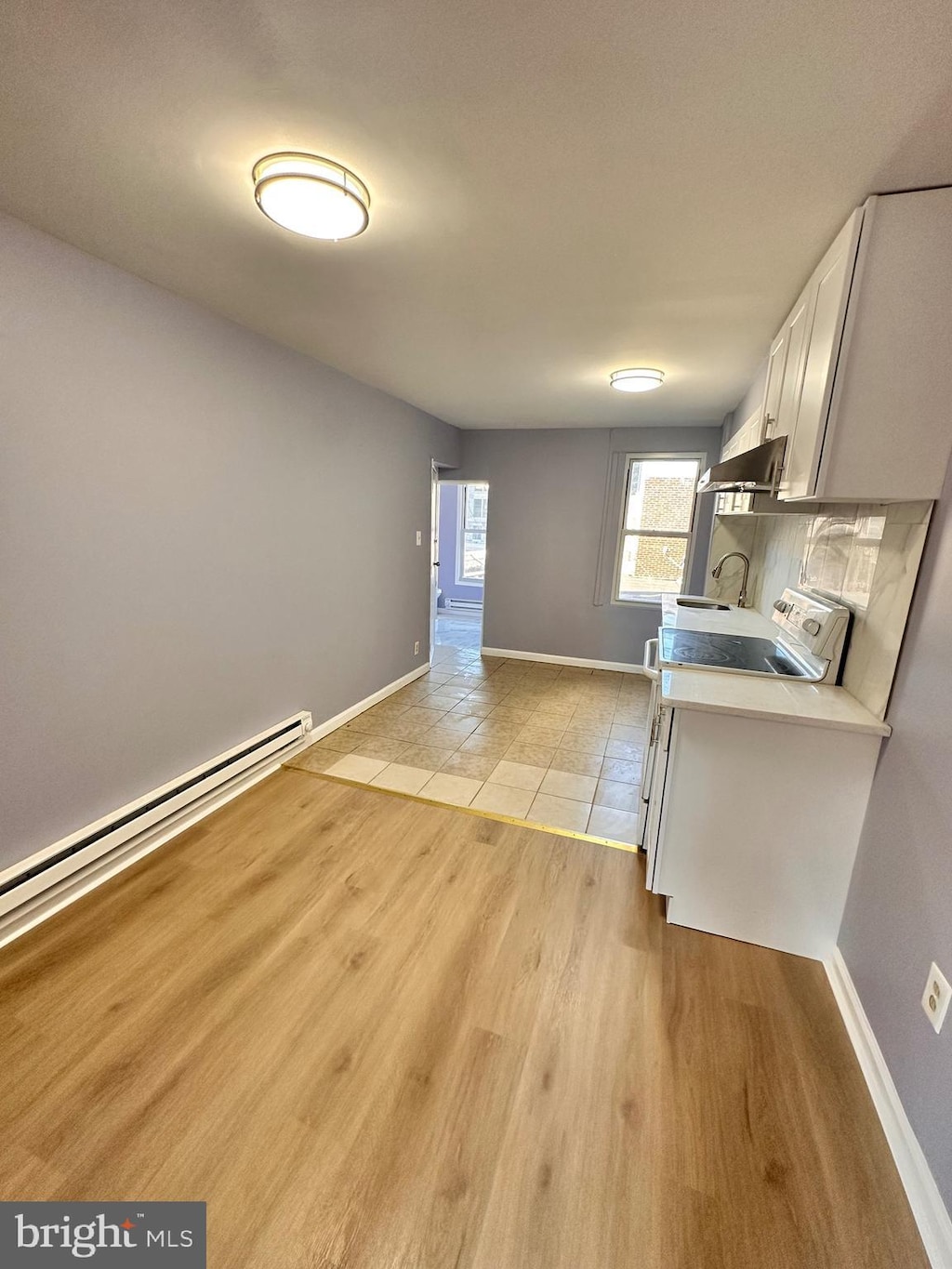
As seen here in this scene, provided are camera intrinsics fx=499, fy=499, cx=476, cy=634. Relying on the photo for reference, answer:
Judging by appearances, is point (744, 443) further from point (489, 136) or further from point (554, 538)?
point (554, 538)

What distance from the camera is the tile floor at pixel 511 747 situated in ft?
9.18

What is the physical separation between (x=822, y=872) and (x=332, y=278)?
9.25 feet

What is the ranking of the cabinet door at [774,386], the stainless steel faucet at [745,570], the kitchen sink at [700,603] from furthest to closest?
the stainless steel faucet at [745,570] → the kitchen sink at [700,603] → the cabinet door at [774,386]

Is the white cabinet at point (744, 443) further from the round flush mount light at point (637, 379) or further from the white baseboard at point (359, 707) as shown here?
the white baseboard at point (359, 707)

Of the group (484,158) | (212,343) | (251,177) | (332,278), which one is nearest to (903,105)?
(484,158)

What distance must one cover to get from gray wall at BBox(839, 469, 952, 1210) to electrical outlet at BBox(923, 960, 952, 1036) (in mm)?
21

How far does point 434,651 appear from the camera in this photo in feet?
19.0

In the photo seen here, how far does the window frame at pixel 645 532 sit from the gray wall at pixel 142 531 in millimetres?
2737

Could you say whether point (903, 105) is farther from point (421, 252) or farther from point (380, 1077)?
point (380, 1077)

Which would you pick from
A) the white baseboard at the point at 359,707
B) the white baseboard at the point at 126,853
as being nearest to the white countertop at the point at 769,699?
the white baseboard at the point at 126,853

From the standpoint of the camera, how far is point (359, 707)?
12.9ft
